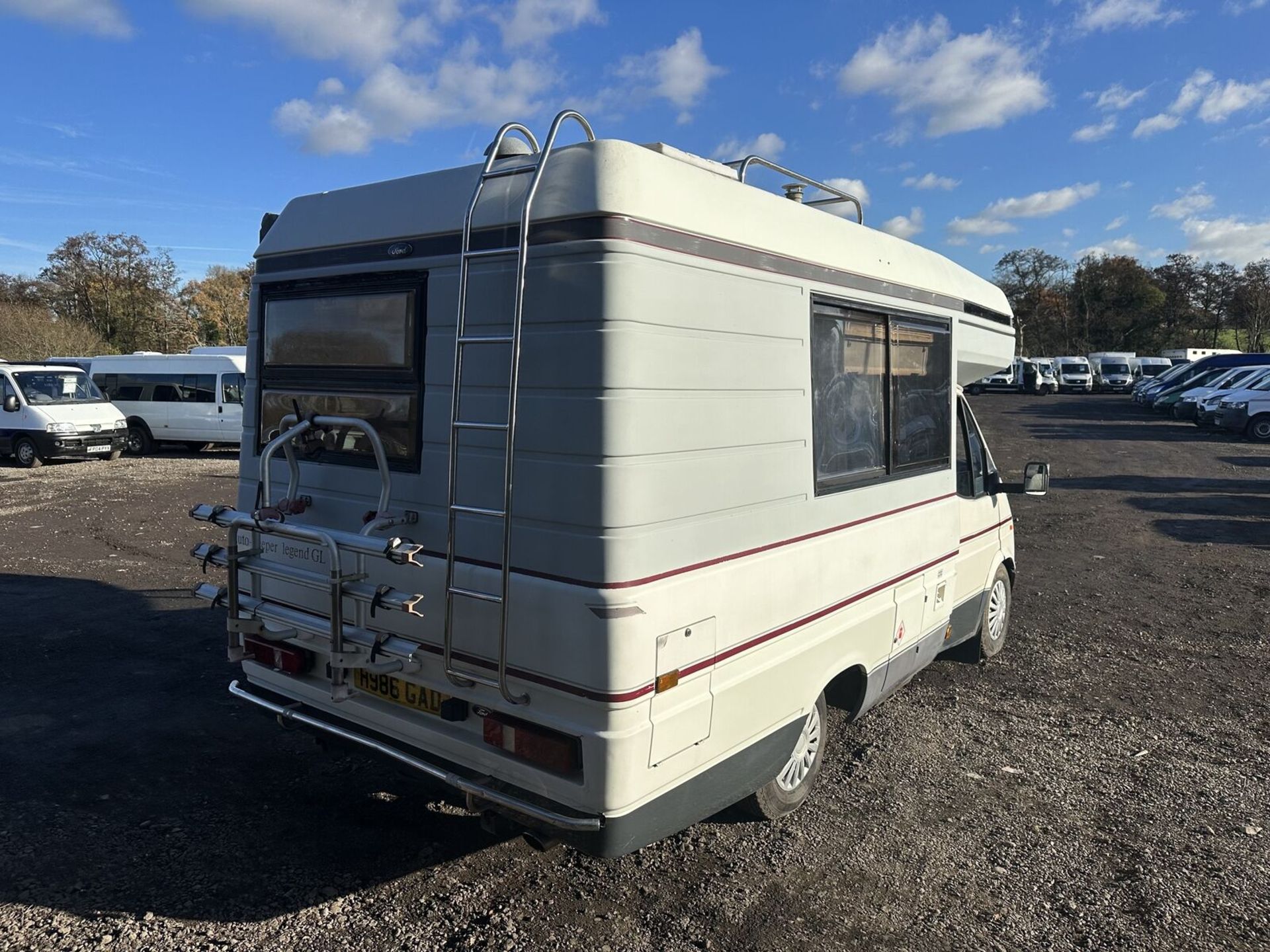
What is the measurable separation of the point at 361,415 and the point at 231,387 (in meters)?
17.7

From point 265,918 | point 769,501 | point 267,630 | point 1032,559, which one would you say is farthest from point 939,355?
point 1032,559

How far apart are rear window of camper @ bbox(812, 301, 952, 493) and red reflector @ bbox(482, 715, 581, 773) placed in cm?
160

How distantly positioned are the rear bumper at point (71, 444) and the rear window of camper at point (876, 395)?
18.6 m

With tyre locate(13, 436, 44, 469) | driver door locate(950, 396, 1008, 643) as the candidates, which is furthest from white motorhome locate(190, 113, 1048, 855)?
tyre locate(13, 436, 44, 469)

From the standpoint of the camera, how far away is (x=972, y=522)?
5.54m

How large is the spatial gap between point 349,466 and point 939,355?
3.32 metres

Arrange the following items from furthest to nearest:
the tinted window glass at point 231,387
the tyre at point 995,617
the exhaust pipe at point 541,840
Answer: the tinted window glass at point 231,387 < the tyre at point 995,617 < the exhaust pipe at point 541,840

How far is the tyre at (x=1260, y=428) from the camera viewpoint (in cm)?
2262

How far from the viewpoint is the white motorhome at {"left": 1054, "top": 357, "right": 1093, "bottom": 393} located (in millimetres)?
44281

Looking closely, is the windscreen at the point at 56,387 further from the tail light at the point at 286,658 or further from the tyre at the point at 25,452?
the tail light at the point at 286,658

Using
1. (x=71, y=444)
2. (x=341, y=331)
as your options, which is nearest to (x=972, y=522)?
(x=341, y=331)

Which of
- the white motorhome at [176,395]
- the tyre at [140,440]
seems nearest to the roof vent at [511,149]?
the white motorhome at [176,395]

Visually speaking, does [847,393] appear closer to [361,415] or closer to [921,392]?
[921,392]

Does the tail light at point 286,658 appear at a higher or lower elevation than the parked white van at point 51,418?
lower
